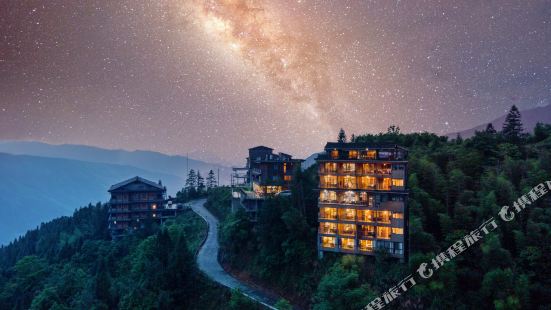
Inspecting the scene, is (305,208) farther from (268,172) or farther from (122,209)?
(122,209)

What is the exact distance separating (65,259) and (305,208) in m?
51.9

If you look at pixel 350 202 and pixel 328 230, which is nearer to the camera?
pixel 350 202

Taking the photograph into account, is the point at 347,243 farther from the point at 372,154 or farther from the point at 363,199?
the point at 372,154

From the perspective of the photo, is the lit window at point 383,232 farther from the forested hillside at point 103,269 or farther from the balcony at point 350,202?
the forested hillside at point 103,269

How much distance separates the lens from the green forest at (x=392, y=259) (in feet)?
104

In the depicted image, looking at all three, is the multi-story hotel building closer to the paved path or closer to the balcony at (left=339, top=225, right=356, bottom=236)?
the balcony at (left=339, top=225, right=356, bottom=236)

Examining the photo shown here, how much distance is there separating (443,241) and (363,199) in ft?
28.9

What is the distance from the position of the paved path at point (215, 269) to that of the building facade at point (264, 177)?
6907mm

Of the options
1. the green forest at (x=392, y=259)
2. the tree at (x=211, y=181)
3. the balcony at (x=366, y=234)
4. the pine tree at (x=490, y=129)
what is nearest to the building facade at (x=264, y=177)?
the green forest at (x=392, y=259)

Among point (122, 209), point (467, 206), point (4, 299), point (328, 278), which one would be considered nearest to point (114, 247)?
point (122, 209)

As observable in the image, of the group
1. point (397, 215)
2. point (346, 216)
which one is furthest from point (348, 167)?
point (397, 215)

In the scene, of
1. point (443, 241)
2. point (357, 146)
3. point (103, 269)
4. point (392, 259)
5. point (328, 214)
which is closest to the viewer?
point (443, 241)

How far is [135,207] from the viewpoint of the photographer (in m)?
77.2

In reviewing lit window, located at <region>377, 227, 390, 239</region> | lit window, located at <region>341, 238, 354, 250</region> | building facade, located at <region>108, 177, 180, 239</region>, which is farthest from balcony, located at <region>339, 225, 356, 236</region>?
building facade, located at <region>108, 177, 180, 239</region>
